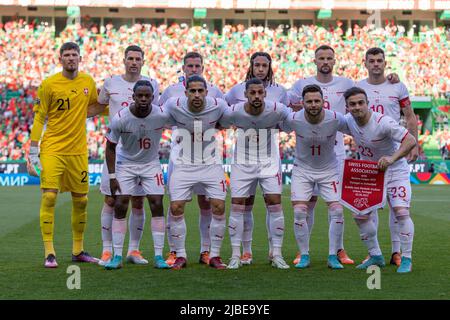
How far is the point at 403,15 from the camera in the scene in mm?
46031

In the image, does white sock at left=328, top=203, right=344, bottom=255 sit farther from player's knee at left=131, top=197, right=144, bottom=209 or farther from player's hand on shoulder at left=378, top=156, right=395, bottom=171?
player's knee at left=131, top=197, right=144, bottom=209

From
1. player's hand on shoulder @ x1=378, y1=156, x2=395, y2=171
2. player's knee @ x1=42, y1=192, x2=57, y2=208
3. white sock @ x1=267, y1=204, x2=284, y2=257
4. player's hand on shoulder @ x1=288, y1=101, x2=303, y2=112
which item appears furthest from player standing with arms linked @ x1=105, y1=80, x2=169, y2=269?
player's hand on shoulder @ x1=378, y1=156, x2=395, y2=171

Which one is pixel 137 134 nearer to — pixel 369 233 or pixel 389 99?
pixel 369 233

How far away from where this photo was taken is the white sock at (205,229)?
31.7 ft

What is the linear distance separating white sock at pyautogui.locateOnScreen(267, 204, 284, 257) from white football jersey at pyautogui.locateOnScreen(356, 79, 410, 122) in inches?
62.4

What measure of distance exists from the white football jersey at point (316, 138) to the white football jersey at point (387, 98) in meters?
0.64

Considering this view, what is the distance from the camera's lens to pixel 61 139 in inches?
363

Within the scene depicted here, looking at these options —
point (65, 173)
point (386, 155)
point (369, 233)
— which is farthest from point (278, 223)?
point (65, 173)

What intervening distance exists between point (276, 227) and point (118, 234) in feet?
5.50

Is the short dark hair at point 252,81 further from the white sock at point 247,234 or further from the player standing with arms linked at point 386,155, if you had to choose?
the white sock at point 247,234

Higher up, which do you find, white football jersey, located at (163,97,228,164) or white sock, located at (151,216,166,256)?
white football jersey, located at (163,97,228,164)

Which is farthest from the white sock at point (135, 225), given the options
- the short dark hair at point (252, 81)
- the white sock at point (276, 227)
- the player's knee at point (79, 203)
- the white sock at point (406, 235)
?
the white sock at point (406, 235)

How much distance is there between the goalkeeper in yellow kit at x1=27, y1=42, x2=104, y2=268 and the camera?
9148 mm

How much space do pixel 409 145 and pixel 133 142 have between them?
2.85 m
